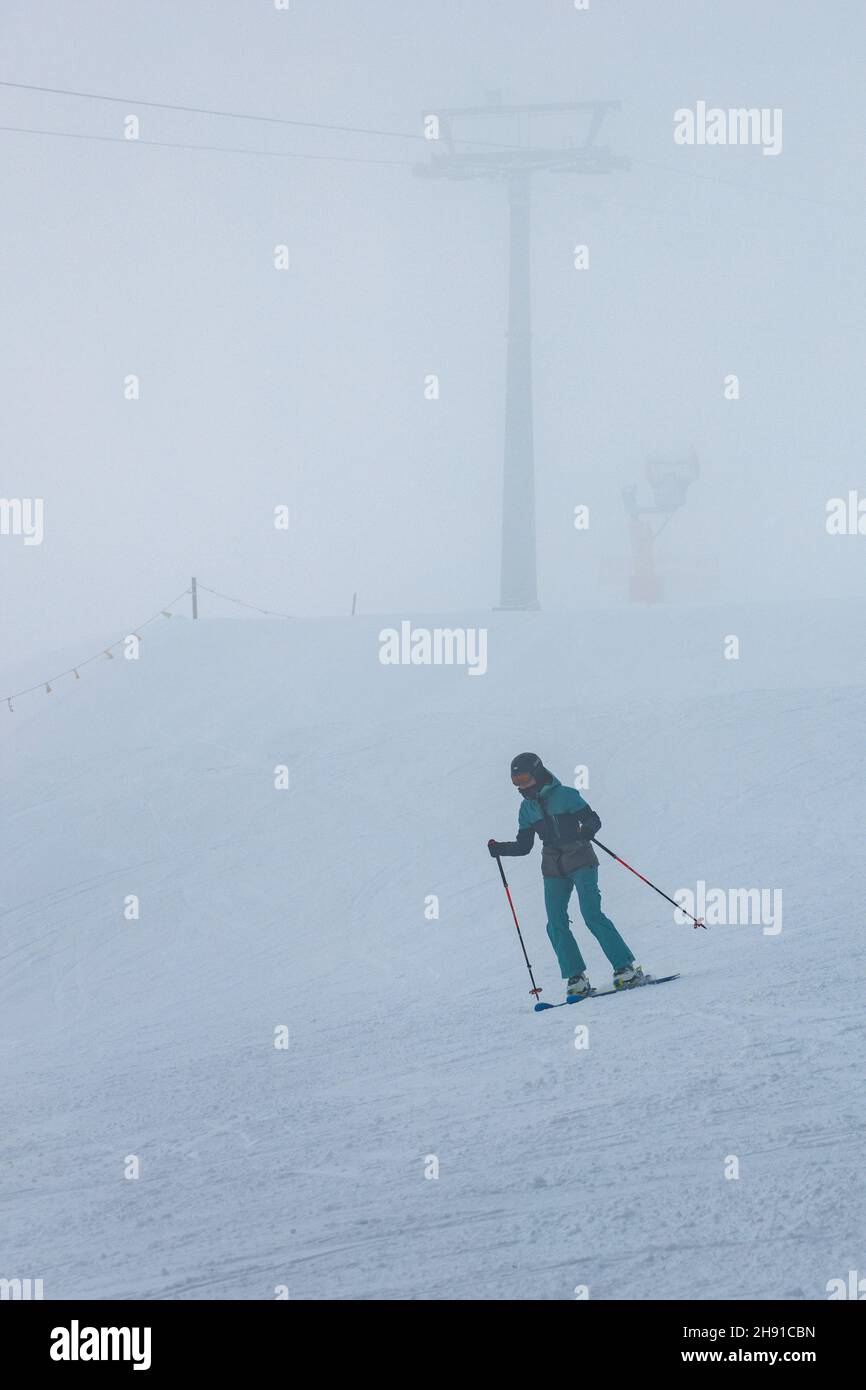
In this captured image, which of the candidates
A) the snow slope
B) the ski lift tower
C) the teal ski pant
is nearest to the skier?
the teal ski pant

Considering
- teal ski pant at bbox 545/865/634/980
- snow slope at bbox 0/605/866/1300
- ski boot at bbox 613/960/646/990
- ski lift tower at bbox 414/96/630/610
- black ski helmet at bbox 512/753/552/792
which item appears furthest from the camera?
ski lift tower at bbox 414/96/630/610

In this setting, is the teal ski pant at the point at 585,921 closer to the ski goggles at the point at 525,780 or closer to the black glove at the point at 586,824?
the black glove at the point at 586,824

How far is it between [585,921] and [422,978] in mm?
3102

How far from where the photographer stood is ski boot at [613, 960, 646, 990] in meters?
8.91

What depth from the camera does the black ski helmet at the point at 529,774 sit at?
8.61m

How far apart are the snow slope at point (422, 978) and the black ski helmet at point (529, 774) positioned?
1501 millimetres

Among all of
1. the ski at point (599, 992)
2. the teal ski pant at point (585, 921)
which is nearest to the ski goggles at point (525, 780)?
the teal ski pant at point (585, 921)

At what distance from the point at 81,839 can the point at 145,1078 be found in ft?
29.6

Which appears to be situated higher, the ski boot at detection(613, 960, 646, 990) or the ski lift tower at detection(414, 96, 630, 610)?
the ski lift tower at detection(414, 96, 630, 610)

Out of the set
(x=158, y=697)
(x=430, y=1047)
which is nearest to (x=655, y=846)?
(x=430, y=1047)

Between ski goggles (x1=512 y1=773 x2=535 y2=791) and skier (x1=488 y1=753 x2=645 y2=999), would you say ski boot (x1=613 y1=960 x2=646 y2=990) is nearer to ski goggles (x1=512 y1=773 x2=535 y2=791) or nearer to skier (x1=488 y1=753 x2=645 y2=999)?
skier (x1=488 y1=753 x2=645 y2=999)

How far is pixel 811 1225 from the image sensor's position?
17.4 feet

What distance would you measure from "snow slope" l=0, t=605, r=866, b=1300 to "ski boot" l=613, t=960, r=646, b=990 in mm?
180
